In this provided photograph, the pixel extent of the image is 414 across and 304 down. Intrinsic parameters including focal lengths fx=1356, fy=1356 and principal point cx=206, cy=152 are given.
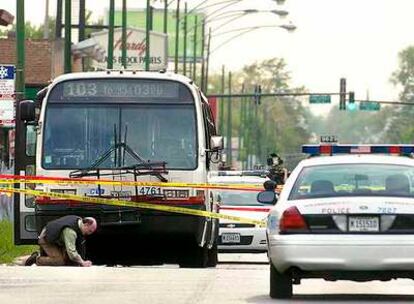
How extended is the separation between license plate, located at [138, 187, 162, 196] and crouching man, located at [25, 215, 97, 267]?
83cm

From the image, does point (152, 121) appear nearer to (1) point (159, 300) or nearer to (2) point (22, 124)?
(2) point (22, 124)

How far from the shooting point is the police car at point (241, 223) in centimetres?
2597

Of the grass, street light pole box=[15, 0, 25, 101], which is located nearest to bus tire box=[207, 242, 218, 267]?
the grass

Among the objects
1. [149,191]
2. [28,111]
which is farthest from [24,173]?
[149,191]

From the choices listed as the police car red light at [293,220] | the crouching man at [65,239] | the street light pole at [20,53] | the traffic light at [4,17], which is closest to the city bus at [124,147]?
the crouching man at [65,239]

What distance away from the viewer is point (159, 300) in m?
13.7

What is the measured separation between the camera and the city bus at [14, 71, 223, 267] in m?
19.4

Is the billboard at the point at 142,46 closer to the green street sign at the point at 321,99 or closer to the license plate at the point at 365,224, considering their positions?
the green street sign at the point at 321,99

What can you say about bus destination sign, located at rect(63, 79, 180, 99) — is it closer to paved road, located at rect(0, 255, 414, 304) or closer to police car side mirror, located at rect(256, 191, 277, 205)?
paved road, located at rect(0, 255, 414, 304)

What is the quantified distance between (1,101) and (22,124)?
509 centimetres

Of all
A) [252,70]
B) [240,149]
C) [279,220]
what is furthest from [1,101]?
[252,70]

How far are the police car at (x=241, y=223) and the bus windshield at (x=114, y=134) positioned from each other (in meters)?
5.40

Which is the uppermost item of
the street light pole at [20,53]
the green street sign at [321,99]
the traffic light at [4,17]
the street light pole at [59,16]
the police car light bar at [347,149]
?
the street light pole at [59,16]

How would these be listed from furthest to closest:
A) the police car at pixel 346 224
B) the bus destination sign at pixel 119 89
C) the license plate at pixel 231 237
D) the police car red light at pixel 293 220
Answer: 1. the license plate at pixel 231 237
2. the bus destination sign at pixel 119 89
3. the police car red light at pixel 293 220
4. the police car at pixel 346 224
